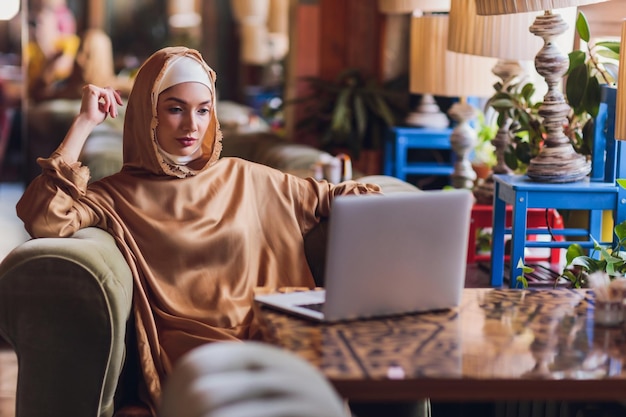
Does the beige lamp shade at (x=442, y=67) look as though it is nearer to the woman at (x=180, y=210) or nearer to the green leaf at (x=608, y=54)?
the green leaf at (x=608, y=54)

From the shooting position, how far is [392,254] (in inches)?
75.0

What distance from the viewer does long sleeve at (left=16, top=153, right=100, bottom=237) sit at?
2.42 meters

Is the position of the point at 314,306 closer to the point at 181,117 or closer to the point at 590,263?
the point at 181,117

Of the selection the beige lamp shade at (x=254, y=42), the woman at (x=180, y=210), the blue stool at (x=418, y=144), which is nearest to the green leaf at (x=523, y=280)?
the woman at (x=180, y=210)

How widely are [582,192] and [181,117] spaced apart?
1.23 meters

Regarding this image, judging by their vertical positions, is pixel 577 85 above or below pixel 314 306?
above

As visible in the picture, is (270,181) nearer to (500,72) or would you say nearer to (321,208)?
(321,208)

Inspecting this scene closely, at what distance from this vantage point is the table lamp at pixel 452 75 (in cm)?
427

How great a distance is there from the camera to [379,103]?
18.4 ft

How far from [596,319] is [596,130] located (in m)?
1.39

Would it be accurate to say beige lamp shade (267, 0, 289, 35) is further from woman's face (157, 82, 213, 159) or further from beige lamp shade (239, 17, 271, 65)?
woman's face (157, 82, 213, 159)

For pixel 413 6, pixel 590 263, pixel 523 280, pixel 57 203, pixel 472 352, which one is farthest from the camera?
pixel 413 6

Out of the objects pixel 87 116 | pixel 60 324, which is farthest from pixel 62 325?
pixel 87 116

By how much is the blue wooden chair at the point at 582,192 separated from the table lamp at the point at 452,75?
103cm
